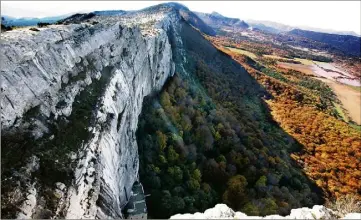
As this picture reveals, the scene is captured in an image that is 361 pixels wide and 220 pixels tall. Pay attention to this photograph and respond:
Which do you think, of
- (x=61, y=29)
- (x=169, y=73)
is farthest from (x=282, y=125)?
(x=61, y=29)

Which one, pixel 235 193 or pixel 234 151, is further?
pixel 234 151

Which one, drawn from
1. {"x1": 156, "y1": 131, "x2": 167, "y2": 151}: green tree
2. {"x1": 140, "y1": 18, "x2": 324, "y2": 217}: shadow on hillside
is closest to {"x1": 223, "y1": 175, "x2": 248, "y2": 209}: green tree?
{"x1": 140, "y1": 18, "x2": 324, "y2": 217}: shadow on hillside

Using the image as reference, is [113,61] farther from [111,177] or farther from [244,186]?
[244,186]

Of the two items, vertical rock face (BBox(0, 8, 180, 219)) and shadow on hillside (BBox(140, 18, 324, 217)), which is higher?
vertical rock face (BBox(0, 8, 180, 219))

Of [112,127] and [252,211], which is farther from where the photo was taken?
[252,211]

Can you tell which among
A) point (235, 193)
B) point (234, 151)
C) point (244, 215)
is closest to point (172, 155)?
point (235, 193)

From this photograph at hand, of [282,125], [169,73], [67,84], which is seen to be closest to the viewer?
[67,84]

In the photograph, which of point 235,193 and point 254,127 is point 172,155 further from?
point 254,127

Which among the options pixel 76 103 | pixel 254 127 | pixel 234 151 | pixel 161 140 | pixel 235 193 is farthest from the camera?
pixel 254 127

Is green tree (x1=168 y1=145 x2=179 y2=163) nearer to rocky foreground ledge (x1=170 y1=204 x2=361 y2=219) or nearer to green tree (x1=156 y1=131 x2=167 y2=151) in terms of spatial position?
green tree (x1=156 y1=131 x2=167 y2=151)
